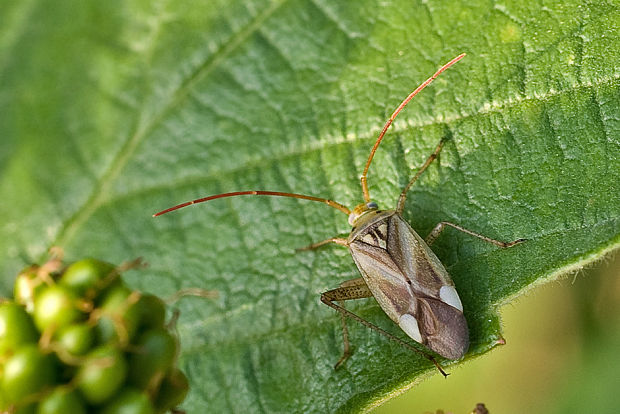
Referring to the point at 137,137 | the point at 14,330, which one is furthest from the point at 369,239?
the point at 14,330

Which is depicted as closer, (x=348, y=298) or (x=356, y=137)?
(x=348, y=298)

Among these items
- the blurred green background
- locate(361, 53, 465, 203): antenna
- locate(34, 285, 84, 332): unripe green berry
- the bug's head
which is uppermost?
locate(361, 53, 465, 203): antenna

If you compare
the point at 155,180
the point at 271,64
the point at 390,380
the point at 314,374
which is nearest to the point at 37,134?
the point at 155,180

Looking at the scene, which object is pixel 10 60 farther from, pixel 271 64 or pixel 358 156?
pixel 358 156

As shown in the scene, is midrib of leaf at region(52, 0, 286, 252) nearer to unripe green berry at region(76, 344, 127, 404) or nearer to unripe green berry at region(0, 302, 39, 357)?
unripe green berry at region(0, 302, 39, 357)

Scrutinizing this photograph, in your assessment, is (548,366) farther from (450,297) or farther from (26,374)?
(26,374)

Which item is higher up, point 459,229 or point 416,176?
point 416,176

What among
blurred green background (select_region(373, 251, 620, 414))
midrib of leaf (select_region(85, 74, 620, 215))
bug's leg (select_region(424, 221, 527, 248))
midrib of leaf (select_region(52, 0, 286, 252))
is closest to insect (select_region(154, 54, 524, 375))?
bug's leg (select_region(424, 221, 527, 248))
